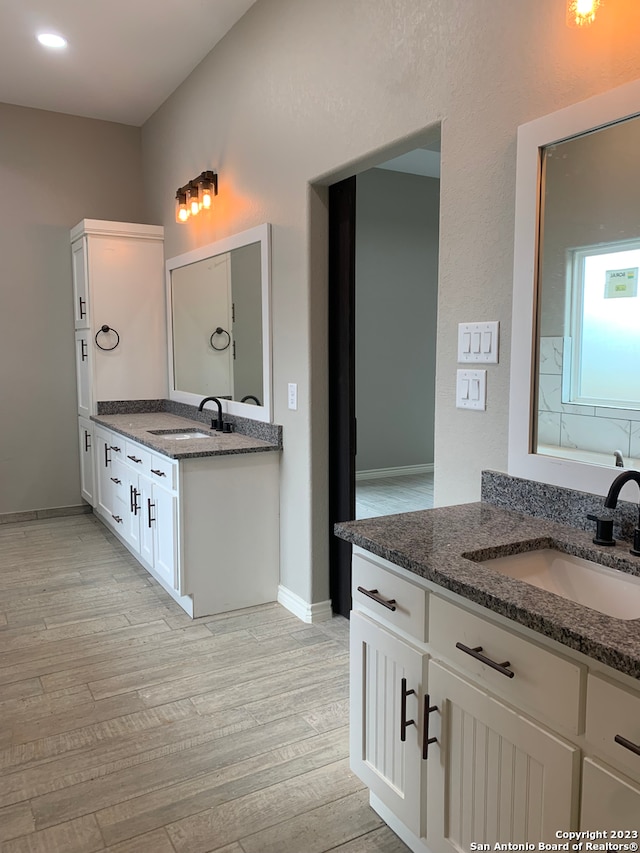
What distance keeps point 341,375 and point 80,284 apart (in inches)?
107

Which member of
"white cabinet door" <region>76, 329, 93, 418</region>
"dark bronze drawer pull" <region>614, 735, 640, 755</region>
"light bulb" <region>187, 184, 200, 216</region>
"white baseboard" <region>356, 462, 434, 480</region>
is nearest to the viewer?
"dark bronze drawer pull" <region>614, 735, 640, 755</region>

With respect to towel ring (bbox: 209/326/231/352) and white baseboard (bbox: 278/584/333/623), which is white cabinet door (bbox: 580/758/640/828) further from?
towel ring (bbox: 209/326/231/352)

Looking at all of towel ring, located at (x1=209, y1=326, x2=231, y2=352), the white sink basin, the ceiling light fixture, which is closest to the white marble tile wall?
the white sink basin

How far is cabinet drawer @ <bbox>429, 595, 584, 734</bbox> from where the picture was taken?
1.17m

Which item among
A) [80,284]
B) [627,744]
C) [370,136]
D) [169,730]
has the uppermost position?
[370,136]

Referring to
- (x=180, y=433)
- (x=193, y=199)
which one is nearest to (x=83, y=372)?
(x=180, y=433)

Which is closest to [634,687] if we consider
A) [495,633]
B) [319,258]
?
[495,633]

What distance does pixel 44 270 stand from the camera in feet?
16.2

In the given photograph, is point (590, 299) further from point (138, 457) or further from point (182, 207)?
point (182, 207)

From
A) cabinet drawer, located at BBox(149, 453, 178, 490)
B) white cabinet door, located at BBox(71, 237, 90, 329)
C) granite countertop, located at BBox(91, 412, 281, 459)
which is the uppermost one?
white cabinet door, located at BBox(71, 237, 90, 329)

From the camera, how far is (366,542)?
1658 millimetres

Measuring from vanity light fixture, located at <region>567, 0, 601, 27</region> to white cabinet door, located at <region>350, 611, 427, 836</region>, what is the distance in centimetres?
166

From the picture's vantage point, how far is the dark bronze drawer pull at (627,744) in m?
1.04

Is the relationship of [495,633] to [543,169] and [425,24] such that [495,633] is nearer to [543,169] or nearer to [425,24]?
[543,169]
